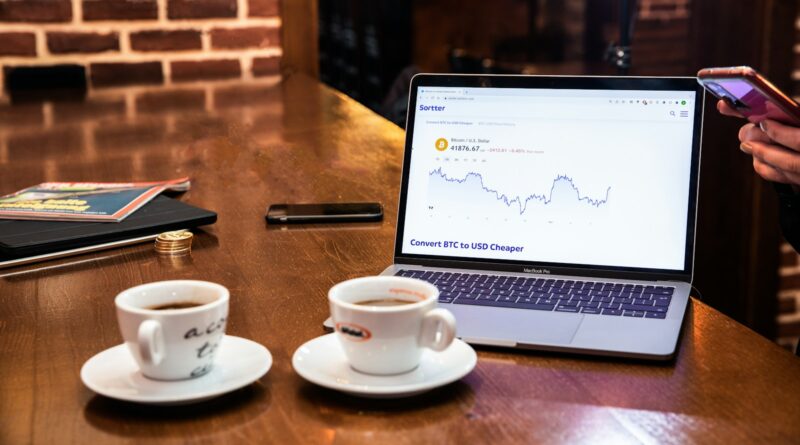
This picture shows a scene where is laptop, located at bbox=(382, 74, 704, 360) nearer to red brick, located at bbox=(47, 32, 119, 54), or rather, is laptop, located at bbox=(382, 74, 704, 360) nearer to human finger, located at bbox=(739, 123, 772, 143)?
human finger, located at bbox=(739, 123, 772, 143)

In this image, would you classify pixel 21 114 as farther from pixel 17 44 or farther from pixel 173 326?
pixel 173 326

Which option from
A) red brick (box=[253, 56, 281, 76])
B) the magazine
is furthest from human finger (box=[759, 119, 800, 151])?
red brick (box=[253, 56, 281, 76])

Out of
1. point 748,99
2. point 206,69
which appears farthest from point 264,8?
point 748,99

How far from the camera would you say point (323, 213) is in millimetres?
1462

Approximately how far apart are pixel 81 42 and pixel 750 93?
7.83ft

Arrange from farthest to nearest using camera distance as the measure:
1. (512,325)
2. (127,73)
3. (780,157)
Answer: (127,73)
(780,157)
(512,325)

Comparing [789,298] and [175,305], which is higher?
[175,305]

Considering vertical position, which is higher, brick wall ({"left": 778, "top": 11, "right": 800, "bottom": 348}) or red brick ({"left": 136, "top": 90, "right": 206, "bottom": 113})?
red brick ({"left": 136, "top": 90, "right": 206, "bottom": 113})

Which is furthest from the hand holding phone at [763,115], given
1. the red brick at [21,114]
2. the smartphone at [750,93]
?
the red brick at [21,114]

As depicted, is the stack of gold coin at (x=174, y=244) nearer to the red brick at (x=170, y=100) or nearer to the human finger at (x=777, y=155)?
the human finger at (x=777, y=155)

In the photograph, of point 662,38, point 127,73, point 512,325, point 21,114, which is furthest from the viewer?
point 662,38

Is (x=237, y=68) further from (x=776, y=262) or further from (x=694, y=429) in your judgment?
(x=694, y=429)

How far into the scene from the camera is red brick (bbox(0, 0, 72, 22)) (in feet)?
9.54

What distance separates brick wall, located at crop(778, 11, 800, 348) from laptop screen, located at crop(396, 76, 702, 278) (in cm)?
220
